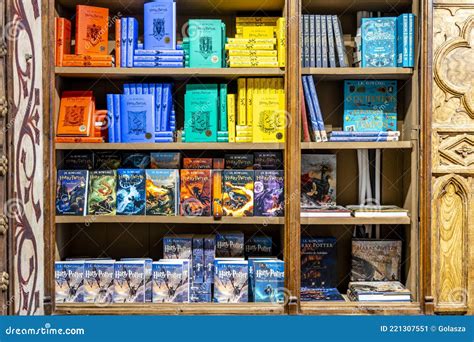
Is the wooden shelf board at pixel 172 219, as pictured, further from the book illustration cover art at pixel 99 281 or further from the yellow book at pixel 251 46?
the yellow book at pixel 251 46

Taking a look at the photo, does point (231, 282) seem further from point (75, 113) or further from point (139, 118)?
point (75, 113)

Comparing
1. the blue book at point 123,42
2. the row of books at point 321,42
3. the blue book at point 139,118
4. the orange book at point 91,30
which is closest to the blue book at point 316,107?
the row of books at point 321,42

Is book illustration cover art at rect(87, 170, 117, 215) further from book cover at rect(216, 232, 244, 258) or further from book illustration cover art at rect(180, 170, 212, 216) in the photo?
book cover at rect(216, 232, 244, 258)

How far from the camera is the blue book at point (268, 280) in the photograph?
2760 mm

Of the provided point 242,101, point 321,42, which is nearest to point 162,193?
point 242,101

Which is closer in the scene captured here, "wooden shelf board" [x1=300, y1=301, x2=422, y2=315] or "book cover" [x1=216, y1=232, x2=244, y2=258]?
"wooden shelf board" [x1=300, y1=301, x2=422, y2=315]

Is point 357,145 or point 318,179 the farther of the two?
point 318,179

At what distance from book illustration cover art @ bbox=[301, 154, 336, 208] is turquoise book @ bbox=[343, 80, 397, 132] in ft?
0.76

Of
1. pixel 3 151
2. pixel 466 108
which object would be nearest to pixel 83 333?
pixel 3 151

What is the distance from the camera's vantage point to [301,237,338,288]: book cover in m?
2.96

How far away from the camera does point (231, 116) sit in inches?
111

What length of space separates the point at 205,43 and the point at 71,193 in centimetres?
108

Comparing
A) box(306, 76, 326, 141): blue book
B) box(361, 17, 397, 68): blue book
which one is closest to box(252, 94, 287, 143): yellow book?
box(306, 76, 326, 141): blue book

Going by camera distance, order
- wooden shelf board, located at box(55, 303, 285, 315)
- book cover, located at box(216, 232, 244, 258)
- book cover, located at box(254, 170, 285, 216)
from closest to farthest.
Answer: wooden shelf board, located at box(55, 303, 285, 315) → book cover, located at box(254, 170, 285, 216) → book cover, located at box(216, 232, 244, 258)
